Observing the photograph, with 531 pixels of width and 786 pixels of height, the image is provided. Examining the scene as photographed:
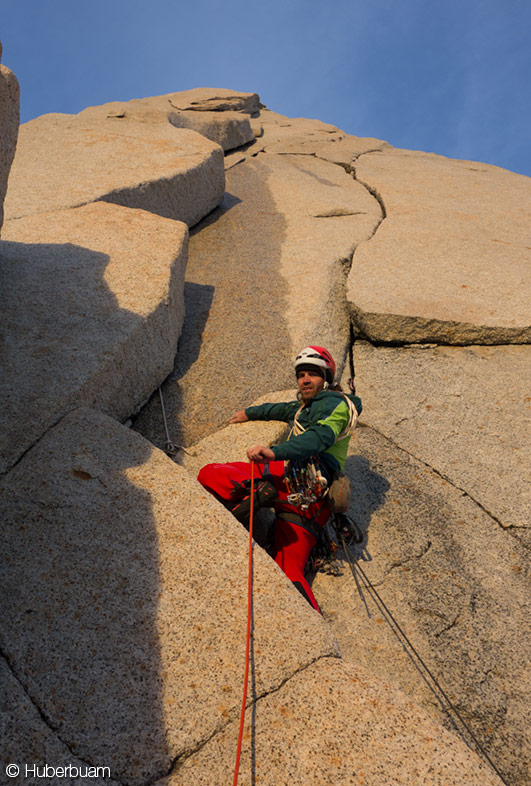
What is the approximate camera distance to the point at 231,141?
9539 millimetres

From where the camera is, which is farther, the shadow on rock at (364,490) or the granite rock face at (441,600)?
the shadow on rock at (364,490)

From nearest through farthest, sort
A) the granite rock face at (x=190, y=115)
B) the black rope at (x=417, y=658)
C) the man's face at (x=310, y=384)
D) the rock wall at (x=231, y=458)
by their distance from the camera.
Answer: the rock wall at (x=231, y=458), the black rope at (x=417, y=658), the man's face at (x=310, y=384), the granite rock face at (x=190, y=115)

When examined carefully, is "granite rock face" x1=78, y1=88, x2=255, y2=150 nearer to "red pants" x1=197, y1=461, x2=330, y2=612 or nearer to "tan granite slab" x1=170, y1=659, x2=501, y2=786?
"red pants" x1=197, y1=461, x2=330, y2=612

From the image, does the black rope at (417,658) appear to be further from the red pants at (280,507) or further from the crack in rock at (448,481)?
the crack in rock at (448,481)

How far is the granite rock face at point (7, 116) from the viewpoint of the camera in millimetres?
2879

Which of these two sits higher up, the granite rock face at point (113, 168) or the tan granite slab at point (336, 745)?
the granite rock face at point (113, 168)

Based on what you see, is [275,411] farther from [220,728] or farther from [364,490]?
[220,728]

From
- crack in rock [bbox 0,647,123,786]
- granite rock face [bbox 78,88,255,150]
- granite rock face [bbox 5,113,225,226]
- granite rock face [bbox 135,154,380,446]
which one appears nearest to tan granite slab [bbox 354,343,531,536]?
granite rock face [bbox 135,154,380,446]

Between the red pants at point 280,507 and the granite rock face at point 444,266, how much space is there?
6.90 ft

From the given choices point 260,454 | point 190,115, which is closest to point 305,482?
point 260,454

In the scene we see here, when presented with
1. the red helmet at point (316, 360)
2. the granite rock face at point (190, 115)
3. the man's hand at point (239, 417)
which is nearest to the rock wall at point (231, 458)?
the man's hand at point (239, 417)

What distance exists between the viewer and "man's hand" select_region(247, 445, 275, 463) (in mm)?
2654

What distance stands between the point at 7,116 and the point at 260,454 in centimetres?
235

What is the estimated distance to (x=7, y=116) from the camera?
298cm
